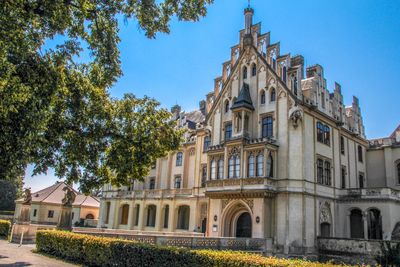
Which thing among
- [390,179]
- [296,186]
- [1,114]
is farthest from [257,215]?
[1,114]

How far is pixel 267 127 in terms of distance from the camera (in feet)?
106

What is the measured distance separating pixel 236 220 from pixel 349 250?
9723mm

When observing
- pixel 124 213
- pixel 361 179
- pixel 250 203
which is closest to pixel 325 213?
pixel 250 203

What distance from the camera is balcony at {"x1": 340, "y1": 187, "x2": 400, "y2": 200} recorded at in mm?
30422

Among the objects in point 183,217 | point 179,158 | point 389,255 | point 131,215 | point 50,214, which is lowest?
point 389,255

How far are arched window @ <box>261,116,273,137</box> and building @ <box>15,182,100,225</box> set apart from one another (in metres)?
35.2

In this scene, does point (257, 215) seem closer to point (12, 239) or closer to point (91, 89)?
point (91, 89)

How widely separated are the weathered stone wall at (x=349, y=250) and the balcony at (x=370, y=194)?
5.75 metres

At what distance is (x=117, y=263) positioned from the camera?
661 inches

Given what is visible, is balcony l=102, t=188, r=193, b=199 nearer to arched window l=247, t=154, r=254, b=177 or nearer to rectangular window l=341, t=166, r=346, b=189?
arched window l=247, t=154, r=254, b=177

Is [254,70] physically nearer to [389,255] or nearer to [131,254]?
[389,255]

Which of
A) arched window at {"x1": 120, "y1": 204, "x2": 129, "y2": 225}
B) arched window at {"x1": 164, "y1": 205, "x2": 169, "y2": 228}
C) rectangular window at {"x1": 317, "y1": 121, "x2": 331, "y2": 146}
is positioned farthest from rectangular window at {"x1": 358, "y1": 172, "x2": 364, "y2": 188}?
arched window at {"x1": 120, "y1": 204, "x2": 129, "y2": 225}

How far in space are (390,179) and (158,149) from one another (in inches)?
1147

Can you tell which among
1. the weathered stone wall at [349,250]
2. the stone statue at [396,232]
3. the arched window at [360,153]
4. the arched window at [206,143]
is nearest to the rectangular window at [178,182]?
the arched window at [206,143]
